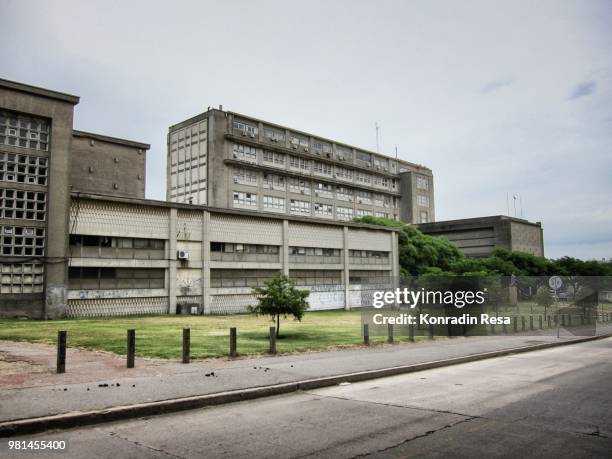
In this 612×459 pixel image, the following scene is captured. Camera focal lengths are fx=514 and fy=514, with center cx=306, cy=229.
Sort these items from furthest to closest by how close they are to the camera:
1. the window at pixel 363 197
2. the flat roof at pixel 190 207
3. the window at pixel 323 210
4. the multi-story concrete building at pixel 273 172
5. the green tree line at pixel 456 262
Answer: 1. the window at pixel 363 197
2. the window at pixel 323 210
3. the multi-story concrete building at pixel 273 172
4. the green tree line at pixel 456 262
5. the flat roof at pixel 190 207

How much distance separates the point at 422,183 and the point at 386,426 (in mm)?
95074

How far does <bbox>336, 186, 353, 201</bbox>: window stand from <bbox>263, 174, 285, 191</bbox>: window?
1242cm

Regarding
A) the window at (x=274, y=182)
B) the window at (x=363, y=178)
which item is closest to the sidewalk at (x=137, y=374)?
the window at (x=274, y=182)

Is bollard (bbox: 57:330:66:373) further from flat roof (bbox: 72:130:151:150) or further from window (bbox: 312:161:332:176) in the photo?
window (bbox: 312:161:332:176)

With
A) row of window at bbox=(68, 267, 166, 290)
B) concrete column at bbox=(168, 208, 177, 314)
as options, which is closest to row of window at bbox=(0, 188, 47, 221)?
row of window at bbox=(68, 267, 166, 290)

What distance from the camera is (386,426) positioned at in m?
7.75

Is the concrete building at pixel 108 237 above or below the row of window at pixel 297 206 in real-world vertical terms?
below

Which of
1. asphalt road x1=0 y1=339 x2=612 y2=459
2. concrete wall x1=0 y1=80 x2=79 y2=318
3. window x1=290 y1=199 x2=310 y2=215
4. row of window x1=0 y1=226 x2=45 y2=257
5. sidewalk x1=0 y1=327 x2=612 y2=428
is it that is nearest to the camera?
asphalt road x1=0 y1=339 x2=612 y2=459

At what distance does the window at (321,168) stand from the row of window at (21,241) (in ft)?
175

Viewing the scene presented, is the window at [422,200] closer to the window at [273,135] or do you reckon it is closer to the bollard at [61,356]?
the window at [273,135]

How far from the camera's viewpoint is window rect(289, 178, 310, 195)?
252 feet

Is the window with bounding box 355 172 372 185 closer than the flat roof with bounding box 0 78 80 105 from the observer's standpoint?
No

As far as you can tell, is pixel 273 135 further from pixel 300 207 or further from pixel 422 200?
pixel 422 200

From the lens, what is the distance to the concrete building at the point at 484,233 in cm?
9706
